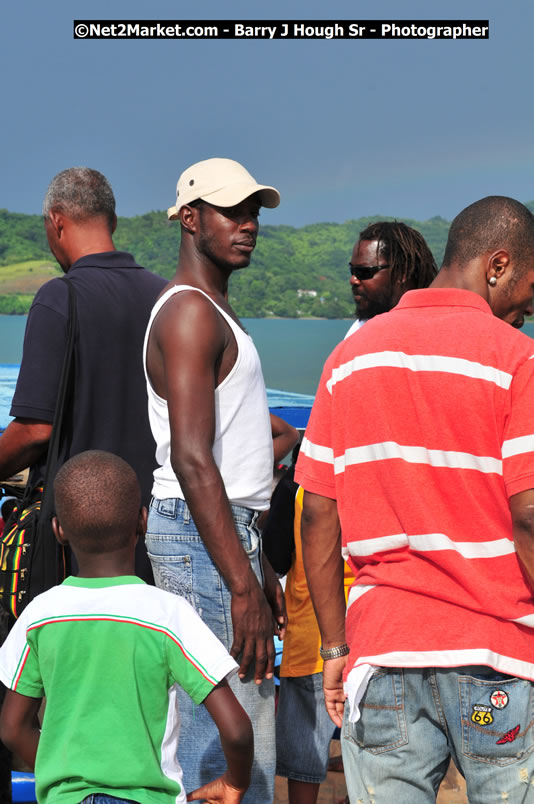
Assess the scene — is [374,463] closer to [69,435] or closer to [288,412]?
[69,435]

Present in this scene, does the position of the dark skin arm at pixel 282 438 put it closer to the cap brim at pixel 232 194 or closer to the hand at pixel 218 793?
the cap brim at pixel 232 194

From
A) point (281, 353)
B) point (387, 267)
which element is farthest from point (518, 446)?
point (281, 353)

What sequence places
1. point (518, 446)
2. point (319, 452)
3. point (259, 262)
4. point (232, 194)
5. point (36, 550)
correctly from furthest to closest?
point (259, 262) → point (36, 550) → point (232, 194) → point (319, 452) → point (518, 446)

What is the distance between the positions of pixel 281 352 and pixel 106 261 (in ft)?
205

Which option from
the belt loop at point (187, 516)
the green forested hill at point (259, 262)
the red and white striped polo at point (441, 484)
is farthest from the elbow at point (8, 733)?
the green forested hill at point (259, 262)

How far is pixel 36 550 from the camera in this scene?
2.77m

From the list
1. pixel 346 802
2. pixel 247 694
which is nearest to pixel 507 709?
pixel 247 694

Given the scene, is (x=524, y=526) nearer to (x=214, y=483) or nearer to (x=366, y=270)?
(x=214, y=483)

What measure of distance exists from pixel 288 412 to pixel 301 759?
8.67 feet

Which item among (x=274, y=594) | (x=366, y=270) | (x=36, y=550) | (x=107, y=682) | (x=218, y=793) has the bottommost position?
(x=218, y=793)

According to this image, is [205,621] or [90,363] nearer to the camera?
[205,621]

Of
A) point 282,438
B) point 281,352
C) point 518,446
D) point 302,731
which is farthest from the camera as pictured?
point 281,352

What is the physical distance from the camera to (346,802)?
387 centimetres

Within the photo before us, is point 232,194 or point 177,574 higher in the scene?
point 232,194
